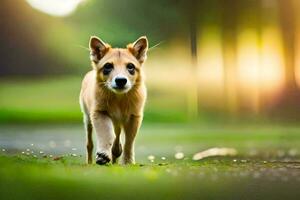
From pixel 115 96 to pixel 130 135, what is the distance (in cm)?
20

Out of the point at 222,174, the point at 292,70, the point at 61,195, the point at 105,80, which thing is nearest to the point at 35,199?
the point at 61,195

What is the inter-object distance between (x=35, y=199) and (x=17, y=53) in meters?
0.67

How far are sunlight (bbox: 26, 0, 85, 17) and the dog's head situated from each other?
25 cm

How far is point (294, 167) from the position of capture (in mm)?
3275

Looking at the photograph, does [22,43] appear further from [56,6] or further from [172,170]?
[172,170]

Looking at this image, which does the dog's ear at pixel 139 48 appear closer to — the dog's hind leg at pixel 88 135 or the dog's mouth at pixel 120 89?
the dog's mouth at pixel 120 89

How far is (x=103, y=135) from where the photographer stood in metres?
3.16

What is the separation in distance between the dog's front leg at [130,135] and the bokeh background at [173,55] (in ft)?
0.29

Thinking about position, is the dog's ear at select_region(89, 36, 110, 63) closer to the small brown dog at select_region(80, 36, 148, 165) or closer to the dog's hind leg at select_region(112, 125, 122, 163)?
the small brown dog at select_region(80, 36, 148, 165)

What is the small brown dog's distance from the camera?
10.3 ft

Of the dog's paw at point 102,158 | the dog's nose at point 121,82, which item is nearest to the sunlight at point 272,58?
the dog's nose at point 121,82

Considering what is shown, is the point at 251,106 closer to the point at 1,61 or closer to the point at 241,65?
the point at 241,65

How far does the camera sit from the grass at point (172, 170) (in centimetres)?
317

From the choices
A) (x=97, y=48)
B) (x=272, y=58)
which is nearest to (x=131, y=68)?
(x=97, y=48)
